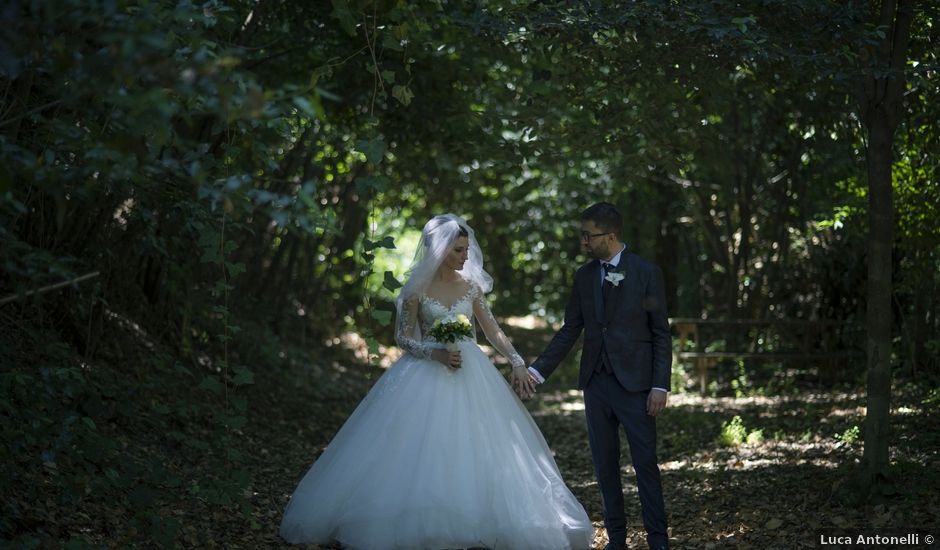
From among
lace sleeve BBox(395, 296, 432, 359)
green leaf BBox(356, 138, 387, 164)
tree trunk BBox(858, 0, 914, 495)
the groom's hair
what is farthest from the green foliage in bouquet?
tree trunk BBox(858, 0, 914, 495)

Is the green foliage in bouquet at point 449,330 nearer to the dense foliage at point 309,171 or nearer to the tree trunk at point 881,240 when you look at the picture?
the dense foliage at point 309,171

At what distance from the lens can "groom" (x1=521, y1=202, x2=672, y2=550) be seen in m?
5.23

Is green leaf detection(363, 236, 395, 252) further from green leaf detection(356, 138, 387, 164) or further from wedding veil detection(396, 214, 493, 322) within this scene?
wedding veil detection(396, 214, 493, 322)

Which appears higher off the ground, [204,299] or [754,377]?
[204,299]

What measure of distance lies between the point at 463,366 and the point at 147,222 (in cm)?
229

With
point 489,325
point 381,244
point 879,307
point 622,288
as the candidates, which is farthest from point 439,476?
point 879,307

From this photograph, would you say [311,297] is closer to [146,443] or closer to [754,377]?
[754,377]

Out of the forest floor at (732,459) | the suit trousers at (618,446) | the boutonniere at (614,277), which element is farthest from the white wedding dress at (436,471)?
the boutonniere at (614,277)

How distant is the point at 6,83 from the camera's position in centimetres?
470

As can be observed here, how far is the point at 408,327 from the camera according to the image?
19.7ft

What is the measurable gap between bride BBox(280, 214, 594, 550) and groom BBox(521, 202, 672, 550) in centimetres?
39

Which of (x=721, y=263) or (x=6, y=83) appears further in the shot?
(x=721, y=263)

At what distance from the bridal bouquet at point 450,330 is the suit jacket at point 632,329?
31.5 inches

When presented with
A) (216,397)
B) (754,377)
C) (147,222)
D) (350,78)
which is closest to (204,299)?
(216,397)
